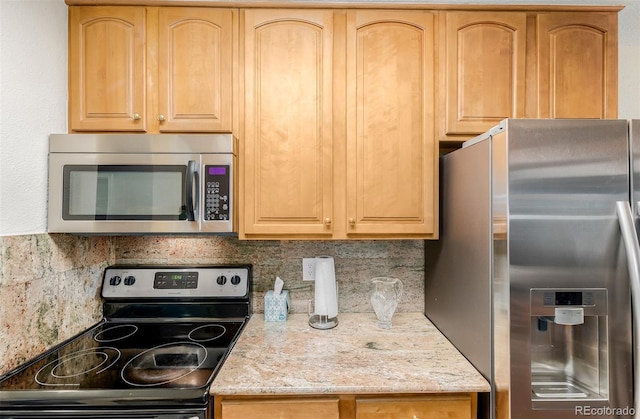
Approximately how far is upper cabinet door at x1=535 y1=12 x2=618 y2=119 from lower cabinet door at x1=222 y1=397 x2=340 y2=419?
1.45 metres

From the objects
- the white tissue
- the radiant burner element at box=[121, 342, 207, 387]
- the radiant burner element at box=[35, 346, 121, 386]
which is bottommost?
the radiant burner element at box=[121, 342, 207, 387]

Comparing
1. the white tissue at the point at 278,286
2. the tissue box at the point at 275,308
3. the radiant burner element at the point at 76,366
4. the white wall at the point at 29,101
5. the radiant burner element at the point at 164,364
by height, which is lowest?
the radiant burner element at the point at 164,364

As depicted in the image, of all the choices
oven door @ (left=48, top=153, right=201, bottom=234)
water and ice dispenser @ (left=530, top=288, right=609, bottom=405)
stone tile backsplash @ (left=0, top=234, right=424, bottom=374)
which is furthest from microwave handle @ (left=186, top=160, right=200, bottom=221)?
water and ice dispenser @ (left=530, top=288, right=609, bottom=405)

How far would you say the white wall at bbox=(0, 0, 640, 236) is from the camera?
1187mm

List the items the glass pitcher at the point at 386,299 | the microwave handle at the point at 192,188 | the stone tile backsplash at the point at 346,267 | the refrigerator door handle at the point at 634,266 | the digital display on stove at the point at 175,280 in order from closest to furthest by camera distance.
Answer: the refrigerator door handle at the point at 634,266
the microwave handle at the point at 192,188
the glass pitcher at the point at 386,299
the digital display on stove at the point at 175,280
the stone tile backsplash at the point at 346,267

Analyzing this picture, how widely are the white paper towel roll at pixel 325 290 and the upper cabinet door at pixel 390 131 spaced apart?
27cm

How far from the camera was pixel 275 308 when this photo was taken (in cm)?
170

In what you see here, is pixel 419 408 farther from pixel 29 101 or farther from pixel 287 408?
pixel 29 101

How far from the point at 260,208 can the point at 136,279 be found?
0.79 m

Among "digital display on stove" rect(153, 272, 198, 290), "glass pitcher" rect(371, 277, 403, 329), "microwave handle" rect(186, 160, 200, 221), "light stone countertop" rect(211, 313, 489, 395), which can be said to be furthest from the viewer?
"digital display on stove" rect(153, 272, 198, 290)

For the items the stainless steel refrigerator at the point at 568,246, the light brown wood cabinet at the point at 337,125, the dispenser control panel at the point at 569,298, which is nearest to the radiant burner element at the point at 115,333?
the light brown wood cabinet at the point at 337,125

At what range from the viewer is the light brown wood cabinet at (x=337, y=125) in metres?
1.48

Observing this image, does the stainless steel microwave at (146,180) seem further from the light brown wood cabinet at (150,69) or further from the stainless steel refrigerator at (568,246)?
the stainless steel refrigerator at (568,246)

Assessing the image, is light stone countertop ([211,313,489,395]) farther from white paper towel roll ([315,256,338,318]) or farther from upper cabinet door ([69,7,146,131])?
upper cabinet door ([69,7,146,131])
